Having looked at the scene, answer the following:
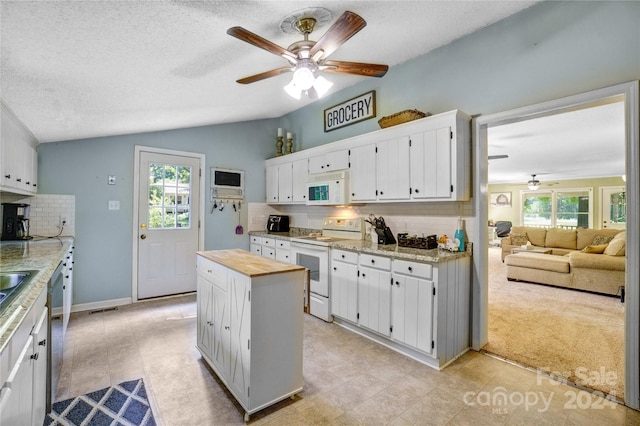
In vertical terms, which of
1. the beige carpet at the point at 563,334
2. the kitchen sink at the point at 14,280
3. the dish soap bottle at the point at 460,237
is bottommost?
the beige carpet at the point at 563,334

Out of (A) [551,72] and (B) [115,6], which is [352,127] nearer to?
(A) [551,72]

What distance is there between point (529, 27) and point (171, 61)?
9.44 ft

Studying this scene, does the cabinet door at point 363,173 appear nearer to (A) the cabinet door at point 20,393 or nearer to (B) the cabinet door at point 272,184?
(B) the cabinet door at point 272,184

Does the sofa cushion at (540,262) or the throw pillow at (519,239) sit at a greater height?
the throw pillow at (519,239)

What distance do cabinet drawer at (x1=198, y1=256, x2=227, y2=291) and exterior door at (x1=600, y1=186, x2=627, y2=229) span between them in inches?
452

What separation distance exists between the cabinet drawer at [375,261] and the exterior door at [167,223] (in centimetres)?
275

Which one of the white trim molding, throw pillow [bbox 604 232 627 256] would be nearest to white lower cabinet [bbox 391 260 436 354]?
the white trim molding

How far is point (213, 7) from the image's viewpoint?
6.00ft

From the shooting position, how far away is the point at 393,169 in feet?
10.3

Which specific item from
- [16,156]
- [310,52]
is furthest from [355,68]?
[16,156]

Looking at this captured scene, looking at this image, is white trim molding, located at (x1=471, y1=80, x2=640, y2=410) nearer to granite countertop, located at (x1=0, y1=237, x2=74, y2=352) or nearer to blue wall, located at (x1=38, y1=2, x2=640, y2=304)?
blue wall, located at (x1=38, y1=2, x2=640, y2=304)

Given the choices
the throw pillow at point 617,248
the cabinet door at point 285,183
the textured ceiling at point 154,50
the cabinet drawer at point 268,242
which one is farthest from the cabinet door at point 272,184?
the throw pillow at point 617,248

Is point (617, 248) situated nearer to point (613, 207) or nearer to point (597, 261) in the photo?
point (597, 261)

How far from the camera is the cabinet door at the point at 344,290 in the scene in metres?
3.05
